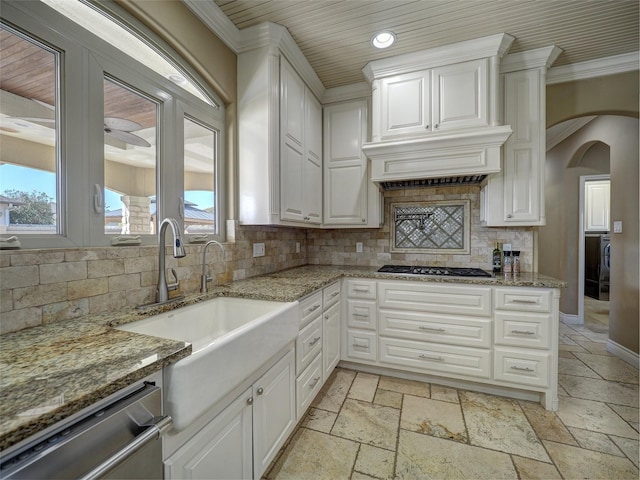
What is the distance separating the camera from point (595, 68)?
2.38 meters

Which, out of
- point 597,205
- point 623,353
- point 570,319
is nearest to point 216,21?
point 623,353

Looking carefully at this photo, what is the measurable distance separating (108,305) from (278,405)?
959 mm

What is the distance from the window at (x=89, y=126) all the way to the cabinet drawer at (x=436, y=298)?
1.63 m

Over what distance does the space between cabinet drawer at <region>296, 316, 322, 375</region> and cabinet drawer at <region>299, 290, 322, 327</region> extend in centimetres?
5

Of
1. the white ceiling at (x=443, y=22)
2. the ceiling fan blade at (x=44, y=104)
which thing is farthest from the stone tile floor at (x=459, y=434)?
the white ceiling at (x=443, y=22)

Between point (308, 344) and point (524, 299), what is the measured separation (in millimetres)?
1606

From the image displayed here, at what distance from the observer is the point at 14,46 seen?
106 centimetres

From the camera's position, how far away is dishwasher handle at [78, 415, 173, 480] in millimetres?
572

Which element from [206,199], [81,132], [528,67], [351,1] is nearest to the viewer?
[81,132]

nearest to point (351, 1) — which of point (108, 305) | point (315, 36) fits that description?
point (315, 36)

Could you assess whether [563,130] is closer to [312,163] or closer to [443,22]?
[443,22]

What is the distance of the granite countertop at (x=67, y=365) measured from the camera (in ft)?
1.75

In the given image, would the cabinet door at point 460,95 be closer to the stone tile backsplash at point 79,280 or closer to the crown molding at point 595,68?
the crown molding at point 595,68

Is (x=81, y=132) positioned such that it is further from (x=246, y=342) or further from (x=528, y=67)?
(x=528, y=67)
